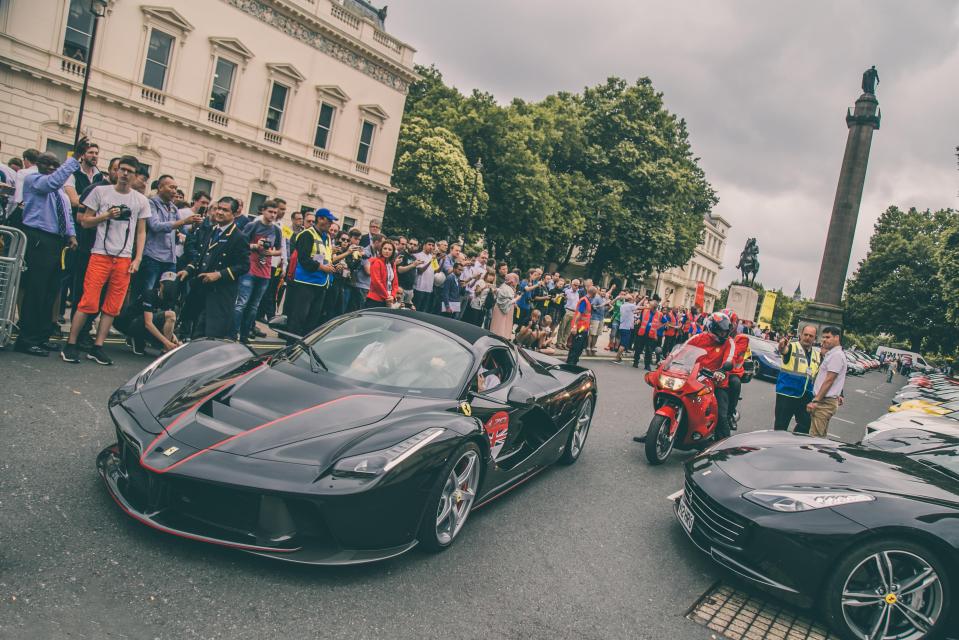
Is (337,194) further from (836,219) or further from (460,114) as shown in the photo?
(836,219)

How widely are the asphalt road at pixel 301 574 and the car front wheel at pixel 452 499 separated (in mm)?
131

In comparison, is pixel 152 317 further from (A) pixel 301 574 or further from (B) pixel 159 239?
(A) pixel 301 574

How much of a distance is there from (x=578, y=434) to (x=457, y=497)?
2770 millimetres

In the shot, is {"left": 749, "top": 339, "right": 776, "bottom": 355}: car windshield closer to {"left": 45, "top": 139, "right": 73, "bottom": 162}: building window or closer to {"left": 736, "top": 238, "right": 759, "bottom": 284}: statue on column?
{"left": 45, "top": 139, "right": 73, "bottom": 162}: building window

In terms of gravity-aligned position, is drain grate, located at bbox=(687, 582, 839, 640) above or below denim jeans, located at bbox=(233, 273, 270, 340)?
below

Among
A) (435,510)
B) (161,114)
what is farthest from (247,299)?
(161,114)

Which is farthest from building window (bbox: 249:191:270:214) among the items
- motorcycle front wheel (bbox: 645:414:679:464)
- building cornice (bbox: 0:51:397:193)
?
motorcycle front wheel (bbox: 645:414:679:464)

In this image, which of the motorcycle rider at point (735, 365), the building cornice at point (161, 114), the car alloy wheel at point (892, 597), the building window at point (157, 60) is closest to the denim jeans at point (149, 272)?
the motorcycle rider at point (735, 365)

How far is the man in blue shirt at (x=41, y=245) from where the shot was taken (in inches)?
260

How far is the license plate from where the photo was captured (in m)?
4.67

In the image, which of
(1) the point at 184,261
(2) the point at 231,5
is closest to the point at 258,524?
(1) the point at 184,261

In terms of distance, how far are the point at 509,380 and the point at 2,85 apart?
81.2ft

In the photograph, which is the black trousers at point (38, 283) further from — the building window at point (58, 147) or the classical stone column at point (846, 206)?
the classical stone column at point (846, 206)

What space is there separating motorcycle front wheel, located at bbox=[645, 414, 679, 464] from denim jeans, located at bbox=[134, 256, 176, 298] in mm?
5886
